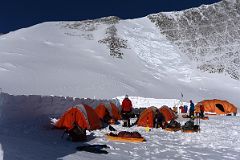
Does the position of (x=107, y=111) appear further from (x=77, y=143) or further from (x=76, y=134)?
(x=77, y=143)

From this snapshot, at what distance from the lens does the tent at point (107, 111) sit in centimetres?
1819

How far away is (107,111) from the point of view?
61.3 ft

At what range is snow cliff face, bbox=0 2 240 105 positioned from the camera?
38062mm

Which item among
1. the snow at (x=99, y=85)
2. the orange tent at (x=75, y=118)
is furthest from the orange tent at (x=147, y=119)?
the orange tent at (x=75, y=118)

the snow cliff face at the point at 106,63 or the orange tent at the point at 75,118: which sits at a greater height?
the snow cliff face at the point at 106,63

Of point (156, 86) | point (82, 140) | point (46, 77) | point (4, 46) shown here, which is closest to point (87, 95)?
point (46, 77)

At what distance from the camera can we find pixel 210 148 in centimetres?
1206

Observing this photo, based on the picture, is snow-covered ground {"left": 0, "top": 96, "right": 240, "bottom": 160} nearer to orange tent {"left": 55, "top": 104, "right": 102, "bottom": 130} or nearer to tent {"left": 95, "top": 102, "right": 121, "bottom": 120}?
orange tent {"left": 55, "top": 104, "right": 102, "bottom": 130}

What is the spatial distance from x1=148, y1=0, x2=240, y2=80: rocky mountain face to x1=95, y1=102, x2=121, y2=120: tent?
4342cm

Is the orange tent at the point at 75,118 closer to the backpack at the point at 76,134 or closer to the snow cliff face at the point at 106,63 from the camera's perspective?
the backpack at the point at 76,134

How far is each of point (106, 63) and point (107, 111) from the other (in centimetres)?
3549

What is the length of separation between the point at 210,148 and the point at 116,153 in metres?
3.70

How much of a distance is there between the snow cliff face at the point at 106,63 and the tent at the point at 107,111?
39.3ft

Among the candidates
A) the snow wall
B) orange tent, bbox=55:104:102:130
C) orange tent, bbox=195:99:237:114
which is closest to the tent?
the snow wall
